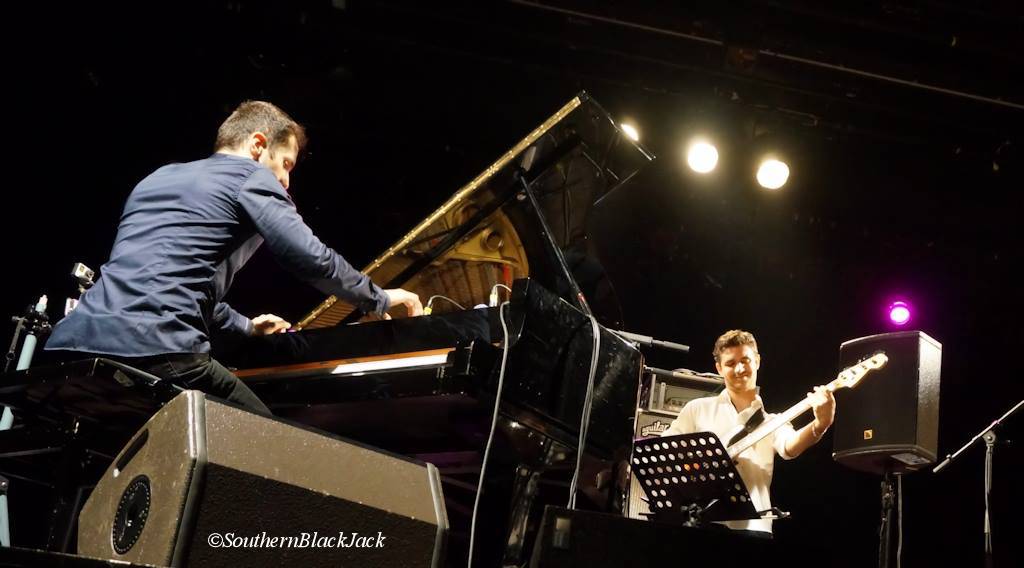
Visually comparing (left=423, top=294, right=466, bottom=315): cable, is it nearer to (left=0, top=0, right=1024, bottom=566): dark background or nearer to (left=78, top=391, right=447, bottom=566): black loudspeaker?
(left=78, top=391, right=447, bottom=566): black loudspeaker

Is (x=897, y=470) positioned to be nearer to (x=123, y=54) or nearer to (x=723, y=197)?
(x=723, y=197)

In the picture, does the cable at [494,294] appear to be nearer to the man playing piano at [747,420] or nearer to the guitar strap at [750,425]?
the man playing piano at [747,420]

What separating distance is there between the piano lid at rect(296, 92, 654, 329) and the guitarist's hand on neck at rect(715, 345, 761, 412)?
122 cm

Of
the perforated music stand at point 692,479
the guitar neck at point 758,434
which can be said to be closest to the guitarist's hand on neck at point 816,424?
the guitar neck at point 758,434

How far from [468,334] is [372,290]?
0.38 m

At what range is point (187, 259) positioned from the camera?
2809mm

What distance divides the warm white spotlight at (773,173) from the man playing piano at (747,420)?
1.89 metres

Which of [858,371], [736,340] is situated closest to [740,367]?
[736,340]

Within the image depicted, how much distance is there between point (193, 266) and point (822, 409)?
10.6 feet

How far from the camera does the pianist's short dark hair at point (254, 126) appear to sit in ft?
10.4

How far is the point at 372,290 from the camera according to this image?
299 centimetres

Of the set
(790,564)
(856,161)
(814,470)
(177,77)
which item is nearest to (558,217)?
(790,564)

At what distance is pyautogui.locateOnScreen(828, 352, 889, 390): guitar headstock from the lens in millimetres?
4703

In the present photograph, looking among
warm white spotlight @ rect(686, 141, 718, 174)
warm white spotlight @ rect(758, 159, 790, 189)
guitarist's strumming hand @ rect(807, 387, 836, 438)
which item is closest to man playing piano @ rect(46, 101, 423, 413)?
guitarist's strumming hand @ rect(807, 387, 836, 438)
